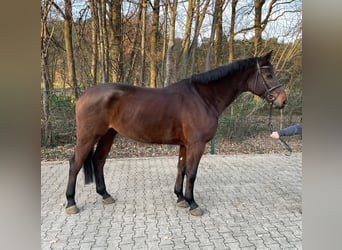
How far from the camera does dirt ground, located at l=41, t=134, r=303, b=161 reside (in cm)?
559

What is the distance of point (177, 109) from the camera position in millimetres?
2855

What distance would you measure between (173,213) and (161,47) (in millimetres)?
4577

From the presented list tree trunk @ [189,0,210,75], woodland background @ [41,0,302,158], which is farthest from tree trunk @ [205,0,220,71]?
tree trunk @ [189,0,210,75]

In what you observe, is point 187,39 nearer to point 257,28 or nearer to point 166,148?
point 257,28

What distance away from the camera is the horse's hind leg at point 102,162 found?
3.13 metres

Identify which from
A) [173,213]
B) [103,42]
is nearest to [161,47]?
[103,42]

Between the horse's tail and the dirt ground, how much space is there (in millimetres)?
2730

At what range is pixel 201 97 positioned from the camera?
2.90 m

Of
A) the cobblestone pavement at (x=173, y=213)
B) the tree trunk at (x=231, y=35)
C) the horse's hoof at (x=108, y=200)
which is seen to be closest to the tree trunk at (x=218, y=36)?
the tree trunk at (x=231, y=35)

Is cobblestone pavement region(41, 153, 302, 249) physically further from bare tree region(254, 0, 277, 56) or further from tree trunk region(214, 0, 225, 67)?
bare tree region(254, 0, 277, 56)

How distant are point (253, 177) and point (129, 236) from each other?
8.30 ft

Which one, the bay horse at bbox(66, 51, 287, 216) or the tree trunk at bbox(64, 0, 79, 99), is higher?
the tree trunk at bbox(64, 0, 79, 99)
